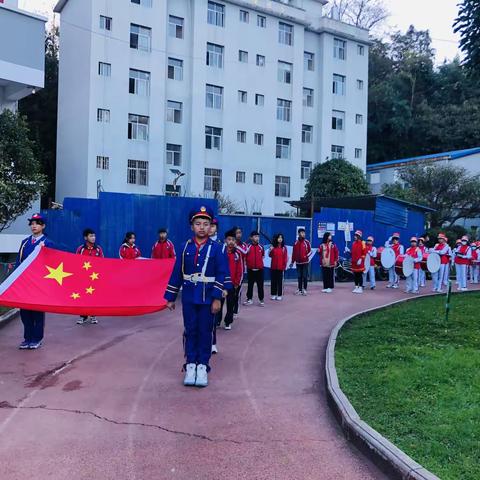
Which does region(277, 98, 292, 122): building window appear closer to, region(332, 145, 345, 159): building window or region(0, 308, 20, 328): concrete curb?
region(332, 145, 345, 159): building window

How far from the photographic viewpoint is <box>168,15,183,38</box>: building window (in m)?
35.9

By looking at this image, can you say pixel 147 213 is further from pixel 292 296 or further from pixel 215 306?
pixel 215 306

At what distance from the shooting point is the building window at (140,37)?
3406 centimetres

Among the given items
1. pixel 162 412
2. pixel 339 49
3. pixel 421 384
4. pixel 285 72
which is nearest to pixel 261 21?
pixel 285 72

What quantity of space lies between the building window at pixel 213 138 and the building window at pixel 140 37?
248 inches

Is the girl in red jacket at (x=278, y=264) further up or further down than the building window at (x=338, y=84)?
further down

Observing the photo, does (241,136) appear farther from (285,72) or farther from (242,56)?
(285,72)

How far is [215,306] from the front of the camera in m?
7.27

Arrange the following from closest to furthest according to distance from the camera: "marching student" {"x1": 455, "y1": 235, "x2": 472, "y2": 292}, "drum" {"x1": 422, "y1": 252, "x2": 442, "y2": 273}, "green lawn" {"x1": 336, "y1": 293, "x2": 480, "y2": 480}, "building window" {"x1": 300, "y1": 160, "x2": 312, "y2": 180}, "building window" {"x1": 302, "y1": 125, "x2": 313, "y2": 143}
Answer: "green lawn" {"x1": 336, "y1": 293, "x2": 480, "y2": 480} < "drum" {"x1": 422, "y1": 252, "x2": 442, "y2": 273} < "marching student" {"x1": 455, "y1": 235, "x2": 472, "y2": 292} < "building window" {"x1": 300, "y1": 160, "x2": 312, "y2": 180} < "building window" {"x1": 302, "y1": 125, "x2": 313, "y2": 143}

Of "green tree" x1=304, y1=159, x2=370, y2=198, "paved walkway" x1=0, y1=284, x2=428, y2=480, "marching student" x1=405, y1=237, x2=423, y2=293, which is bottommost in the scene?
"paved walkway" x1=0, y1=284, x2=428, y2=480

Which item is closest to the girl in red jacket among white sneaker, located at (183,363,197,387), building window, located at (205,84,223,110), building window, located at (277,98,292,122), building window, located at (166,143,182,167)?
white sneaker, located at (183,363,197,387)

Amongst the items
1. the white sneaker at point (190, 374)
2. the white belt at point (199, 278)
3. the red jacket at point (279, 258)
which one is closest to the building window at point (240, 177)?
the red jacket at point (279, 258)

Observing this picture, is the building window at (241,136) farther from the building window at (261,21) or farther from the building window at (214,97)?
the building window at (261,21)

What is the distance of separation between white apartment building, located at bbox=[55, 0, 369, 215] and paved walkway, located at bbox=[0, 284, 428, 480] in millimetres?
24200
